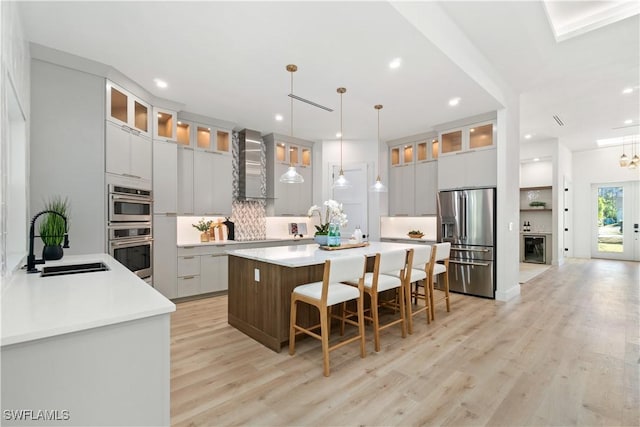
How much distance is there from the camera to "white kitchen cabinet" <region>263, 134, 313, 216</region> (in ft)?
19.9

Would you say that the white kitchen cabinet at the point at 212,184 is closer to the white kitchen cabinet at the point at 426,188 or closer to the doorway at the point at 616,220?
the white kitchen cabinet at the point at 426,188

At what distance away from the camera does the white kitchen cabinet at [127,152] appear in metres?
3.44

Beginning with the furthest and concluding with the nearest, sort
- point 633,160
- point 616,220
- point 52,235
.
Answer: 1. point 616,220
2. point 633,160
3. point 52,235

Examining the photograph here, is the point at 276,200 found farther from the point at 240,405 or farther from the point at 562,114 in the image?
the point at 562,114

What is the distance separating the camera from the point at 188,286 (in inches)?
181

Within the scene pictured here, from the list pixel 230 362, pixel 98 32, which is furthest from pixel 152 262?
pixel 98 32

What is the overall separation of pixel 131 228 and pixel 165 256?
0.76m

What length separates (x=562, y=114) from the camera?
5.90 metres

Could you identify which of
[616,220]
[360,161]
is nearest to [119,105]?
[360,161]

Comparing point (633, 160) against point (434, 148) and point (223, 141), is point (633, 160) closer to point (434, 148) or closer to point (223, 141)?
point (434, 148)

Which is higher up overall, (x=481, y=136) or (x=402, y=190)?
(x=481, y=136)

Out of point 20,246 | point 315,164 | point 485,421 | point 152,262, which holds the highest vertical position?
point 315,164

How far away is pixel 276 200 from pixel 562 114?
225 inches

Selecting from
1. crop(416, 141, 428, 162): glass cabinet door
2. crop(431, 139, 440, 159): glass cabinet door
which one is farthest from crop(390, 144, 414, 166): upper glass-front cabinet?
crop(431, 139, 440, 159): glass cabinet door
